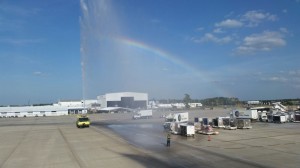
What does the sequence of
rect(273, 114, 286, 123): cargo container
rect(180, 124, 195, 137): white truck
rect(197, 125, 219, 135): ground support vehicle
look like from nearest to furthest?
rect(180, 124, 195, 137): white truck → rect(197, 125, 219, 135): ground support vehicle → rect(273, 114, 286, 123): cargo container

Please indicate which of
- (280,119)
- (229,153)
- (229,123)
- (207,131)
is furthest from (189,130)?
(280,119)

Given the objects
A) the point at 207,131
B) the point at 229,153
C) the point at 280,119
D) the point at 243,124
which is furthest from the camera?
the point at 280,119

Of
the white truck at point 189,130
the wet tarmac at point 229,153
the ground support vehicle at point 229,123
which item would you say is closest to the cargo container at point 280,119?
the ground support vehicle at point 229,123

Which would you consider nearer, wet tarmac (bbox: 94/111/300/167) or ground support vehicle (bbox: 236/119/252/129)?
wet tarmac (bbox: 94/111/300/167)

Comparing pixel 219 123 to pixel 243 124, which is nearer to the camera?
pixel 243 124

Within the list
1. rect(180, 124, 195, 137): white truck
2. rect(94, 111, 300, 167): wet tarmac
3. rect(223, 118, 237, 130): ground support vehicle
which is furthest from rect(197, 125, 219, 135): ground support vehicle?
rect(94, 111, 300, 167): wet tarmac

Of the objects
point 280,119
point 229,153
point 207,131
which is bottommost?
point 229,153

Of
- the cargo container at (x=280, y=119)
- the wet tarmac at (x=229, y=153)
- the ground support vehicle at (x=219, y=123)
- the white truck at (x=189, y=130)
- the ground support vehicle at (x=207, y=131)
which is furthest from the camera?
the cargo container at (x=280, y=119)

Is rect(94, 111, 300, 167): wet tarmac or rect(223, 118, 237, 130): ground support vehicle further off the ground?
rect(223, 118, 237, 130): ground support vehicle

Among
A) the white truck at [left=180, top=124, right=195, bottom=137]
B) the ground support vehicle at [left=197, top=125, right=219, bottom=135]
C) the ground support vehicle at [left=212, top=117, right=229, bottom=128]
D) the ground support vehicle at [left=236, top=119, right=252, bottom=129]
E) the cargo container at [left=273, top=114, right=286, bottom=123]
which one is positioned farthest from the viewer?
the cargo container at [left=273, top=114, right=286, bottom=123]

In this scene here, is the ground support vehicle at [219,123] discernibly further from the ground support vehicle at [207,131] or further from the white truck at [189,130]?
the white truck at [189,130]

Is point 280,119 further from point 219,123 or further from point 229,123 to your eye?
point 219,123

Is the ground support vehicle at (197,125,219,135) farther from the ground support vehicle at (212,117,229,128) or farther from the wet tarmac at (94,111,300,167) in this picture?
the ground support vehicle at (212,117,229,128)

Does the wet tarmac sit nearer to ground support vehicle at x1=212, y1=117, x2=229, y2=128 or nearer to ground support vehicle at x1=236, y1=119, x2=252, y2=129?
ground support vehicle at x1=236, y1=119, x2=252, y2=129
